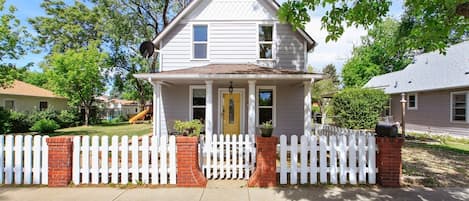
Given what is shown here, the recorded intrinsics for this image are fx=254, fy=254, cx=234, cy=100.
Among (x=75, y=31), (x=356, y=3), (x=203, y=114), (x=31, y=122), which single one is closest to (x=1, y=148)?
(x=203, y=114)

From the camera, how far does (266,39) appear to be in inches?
440

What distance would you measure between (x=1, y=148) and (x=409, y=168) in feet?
31.5

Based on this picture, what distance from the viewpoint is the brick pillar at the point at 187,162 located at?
17.1ft

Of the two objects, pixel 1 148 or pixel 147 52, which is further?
pixel 147 52

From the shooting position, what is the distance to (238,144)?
6.04 meters

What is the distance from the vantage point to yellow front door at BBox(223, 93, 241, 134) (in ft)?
36.6

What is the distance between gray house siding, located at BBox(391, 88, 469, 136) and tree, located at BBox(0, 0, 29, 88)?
2325 centimetres

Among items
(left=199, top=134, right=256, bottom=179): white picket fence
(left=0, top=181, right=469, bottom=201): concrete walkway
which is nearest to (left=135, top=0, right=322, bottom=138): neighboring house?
(left=199, top=134, right=256, bottom=179): white picket fence

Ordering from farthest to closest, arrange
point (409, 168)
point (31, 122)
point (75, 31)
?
point (75, 31)
point (31, 122)
point (409, 168)

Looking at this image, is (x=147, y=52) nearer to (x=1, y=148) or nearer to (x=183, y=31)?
(x=183, y=31)

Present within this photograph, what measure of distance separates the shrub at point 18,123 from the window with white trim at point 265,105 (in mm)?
16947

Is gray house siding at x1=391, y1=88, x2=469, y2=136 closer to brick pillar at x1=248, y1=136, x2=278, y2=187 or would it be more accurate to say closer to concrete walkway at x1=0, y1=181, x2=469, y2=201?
concrete walkway at x1=0, y1=181, x2=469, y2=201

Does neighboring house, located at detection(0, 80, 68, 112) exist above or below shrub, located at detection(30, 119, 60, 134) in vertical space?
above

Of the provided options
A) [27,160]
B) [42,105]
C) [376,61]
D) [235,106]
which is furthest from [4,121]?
[376,61]
